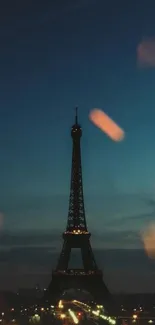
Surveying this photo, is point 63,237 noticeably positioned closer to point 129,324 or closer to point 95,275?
point 95,275

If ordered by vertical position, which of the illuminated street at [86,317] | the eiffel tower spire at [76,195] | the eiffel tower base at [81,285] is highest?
the eiffel tower spire at [76,195]

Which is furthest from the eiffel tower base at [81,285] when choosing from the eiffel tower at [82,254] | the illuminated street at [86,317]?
the illuminated street at [86,317]

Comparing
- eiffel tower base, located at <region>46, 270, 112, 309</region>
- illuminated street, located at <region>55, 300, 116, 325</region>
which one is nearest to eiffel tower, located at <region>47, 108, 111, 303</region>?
eiffel tower base, located at <region>46, 270, 112, 309</region>

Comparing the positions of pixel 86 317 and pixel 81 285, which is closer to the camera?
pixel 86 317

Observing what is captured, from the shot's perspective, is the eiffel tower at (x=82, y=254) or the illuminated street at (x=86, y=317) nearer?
the illuminated street at (x=86, y=317)

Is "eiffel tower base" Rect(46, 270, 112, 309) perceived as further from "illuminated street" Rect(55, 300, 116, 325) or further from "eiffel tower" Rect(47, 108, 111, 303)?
"illuminated street" Rect(55, 300, 116, 325)

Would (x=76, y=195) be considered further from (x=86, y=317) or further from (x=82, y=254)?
(x=86, y=317)

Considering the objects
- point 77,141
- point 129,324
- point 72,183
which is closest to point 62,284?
point 72,183

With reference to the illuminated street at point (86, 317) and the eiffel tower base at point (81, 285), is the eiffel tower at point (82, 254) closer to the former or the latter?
the eiffel tower base at point (81, 285)

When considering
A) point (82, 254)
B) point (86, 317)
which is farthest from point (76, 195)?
point (86, 317)
